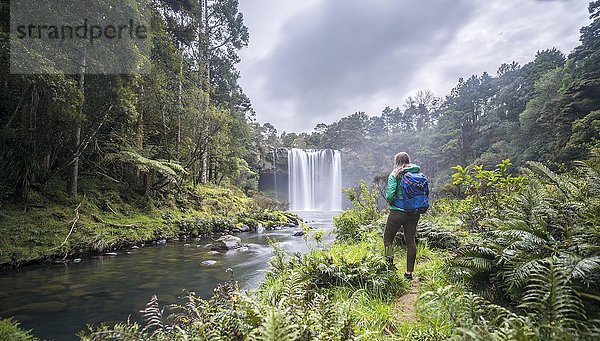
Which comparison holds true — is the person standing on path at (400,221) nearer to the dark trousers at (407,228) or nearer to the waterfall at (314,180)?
the dark trousers at (407,228)

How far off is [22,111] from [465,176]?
38.5 feet

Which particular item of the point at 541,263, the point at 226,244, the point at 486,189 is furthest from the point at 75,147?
Answer: the point at 541,263

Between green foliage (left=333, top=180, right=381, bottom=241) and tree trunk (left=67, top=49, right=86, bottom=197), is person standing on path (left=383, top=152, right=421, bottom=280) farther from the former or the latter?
tree trunk (left=67, top=49, right=86, bottom=197)

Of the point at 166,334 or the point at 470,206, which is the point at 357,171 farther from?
the point at 166,334

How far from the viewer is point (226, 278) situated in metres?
6.80

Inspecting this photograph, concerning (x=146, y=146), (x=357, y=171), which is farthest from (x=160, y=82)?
(x=357, y=171)

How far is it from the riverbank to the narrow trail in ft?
28.7

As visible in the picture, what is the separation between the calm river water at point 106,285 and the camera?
461 centimetres

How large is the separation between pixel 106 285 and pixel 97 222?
4.47 metres

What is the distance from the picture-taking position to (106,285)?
6.09 m

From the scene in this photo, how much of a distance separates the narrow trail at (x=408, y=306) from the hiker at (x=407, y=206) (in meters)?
0.28

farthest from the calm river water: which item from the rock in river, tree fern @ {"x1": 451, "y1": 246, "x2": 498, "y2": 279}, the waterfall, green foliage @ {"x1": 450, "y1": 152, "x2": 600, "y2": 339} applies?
the waterfall

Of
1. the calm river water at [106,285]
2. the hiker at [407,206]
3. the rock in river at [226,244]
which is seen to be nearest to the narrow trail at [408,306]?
the hiker at [407,206]

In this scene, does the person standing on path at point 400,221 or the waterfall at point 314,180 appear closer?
the person standing on path at point 400,221
